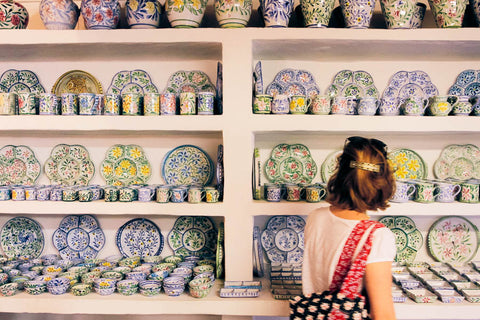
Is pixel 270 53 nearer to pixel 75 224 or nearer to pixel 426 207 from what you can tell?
pixel 426 207

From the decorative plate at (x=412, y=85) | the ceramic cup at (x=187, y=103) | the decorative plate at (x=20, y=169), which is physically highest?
the decorative plate at (x=412, y=85)

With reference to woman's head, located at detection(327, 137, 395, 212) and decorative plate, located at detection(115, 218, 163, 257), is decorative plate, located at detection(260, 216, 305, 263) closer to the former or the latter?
decorative plate, located at detection(115, 218, 163, 257)

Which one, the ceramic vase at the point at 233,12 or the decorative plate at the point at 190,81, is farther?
the decorative plate at the point at 190,81

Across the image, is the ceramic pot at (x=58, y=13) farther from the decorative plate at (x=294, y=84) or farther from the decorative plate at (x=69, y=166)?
the decorative plate at (x=294, y=84)

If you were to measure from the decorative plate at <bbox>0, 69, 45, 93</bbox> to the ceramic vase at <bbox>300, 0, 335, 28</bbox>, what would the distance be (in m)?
1.41

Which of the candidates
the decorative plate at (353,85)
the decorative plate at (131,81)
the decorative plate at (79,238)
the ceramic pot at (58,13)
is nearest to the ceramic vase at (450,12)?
the decorative plate at (353,85)

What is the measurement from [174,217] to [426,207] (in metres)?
1.21

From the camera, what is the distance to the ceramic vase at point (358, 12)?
157cm

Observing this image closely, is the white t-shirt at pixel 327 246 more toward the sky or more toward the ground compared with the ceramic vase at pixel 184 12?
more toward the ground

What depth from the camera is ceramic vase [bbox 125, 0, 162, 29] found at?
161 cm

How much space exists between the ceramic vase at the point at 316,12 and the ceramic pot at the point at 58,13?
1065 mm

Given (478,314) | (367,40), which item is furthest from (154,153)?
(478,314)

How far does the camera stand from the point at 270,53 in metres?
1.76

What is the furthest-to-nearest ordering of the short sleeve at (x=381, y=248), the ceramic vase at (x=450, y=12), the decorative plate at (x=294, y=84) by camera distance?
the decorative plate at (x=294, y=84)
the ceramic vase at (x=450, y=12)
the short sleeve at (x=381, y=248)
